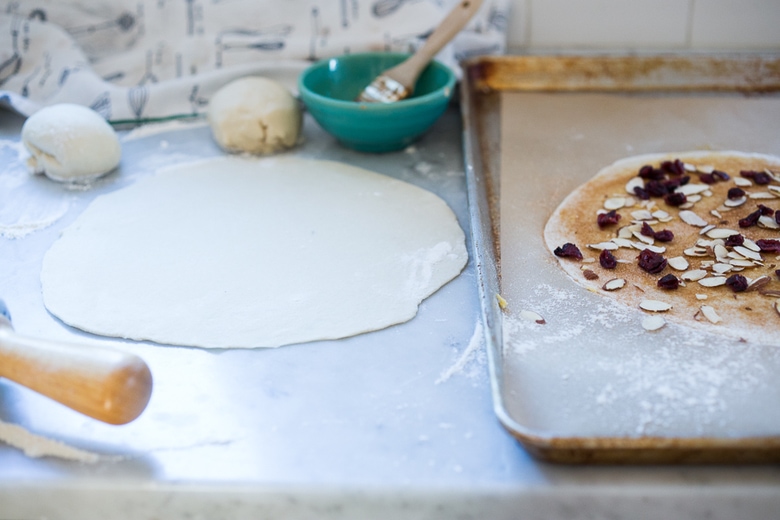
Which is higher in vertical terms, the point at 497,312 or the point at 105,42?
the point at 105,42

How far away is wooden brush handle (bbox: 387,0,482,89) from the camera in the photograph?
1188 mm

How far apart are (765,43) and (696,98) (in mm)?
296

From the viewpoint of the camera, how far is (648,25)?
144 centimetres

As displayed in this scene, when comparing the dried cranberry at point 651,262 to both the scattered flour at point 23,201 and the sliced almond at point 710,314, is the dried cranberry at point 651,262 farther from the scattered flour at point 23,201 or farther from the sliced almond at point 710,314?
the scattered flour at point 23,201

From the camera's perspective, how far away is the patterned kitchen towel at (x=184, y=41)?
4.35 ft

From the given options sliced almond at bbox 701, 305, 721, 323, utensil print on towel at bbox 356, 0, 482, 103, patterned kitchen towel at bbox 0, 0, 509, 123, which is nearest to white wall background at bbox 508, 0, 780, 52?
patterned kitchen towel at bbox 0, 0, 509, 123

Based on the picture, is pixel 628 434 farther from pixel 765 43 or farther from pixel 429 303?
pixel 765 43

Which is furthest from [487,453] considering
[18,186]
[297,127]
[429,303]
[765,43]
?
[765,43]

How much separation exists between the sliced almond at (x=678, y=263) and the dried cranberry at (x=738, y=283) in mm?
54

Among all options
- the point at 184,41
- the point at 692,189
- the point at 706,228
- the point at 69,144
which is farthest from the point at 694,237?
the point at 184,41

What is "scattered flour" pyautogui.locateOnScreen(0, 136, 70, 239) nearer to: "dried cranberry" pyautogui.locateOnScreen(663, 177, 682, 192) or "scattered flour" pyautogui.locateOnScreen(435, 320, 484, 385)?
"scattered flour" pyautogui.locateOnScreen(435, 320, 484, 385)

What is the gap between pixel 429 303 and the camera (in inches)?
31.9

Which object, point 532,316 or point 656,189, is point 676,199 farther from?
point 532,316

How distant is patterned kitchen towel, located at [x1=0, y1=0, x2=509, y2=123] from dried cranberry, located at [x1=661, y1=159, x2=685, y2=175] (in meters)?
0.46
